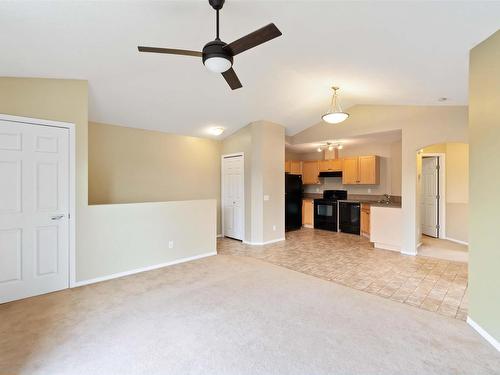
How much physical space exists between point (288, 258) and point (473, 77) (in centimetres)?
361

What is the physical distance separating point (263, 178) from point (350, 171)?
3.29 metres

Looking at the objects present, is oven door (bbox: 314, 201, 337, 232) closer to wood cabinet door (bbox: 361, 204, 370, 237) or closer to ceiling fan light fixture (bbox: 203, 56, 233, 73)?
wood cabinet door (bbox: 361, 204, 370, 237)

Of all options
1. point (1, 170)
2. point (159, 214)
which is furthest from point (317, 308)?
point (1, 170)

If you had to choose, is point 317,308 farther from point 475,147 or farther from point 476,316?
point 475,147

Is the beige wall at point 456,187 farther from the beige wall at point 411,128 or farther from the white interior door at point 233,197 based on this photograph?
the white interior door at point 233,197

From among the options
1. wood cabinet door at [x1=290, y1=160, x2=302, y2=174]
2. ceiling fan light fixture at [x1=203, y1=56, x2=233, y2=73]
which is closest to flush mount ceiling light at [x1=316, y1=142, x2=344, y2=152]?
wood cabinet door at [x1=290, y1=160, x2=302, y2=174]

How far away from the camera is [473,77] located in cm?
248

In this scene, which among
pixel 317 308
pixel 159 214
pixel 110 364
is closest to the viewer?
pixel 110 364

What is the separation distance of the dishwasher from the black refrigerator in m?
1.20

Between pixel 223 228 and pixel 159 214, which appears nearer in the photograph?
pixel 159 214

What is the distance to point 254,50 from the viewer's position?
3.16 meters

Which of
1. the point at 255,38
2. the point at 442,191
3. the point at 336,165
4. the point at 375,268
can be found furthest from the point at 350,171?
the point at 255,38

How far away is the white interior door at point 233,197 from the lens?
20.0ft

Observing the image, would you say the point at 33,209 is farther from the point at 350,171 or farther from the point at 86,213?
the point at 350,171
